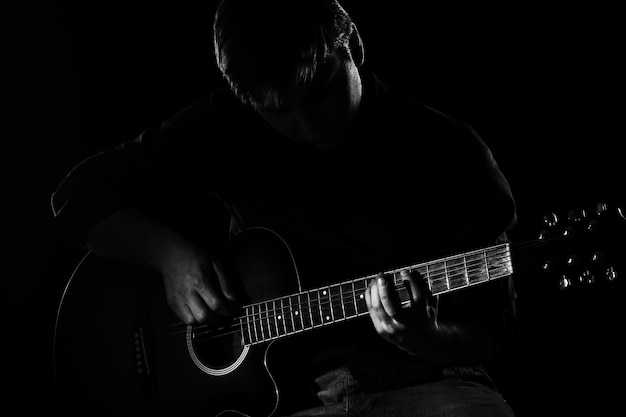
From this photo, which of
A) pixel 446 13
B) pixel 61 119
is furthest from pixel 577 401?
pixel 61 119

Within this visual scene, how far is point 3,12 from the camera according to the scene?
1.92m

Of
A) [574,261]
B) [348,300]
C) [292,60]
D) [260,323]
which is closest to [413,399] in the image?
[348,300]

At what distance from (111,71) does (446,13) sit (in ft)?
3.58

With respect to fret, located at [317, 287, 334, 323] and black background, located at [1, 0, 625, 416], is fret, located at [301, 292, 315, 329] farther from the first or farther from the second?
black background, located at [1, 0, 625, 416]

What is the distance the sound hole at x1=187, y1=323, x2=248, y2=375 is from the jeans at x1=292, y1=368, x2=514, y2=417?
21cm

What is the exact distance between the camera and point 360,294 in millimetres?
1407

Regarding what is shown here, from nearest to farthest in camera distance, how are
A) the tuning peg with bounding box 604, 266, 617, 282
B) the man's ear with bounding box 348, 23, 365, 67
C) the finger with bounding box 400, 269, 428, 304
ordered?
the tuning peg with bounding box 604, 266, 617, 282 < the finger with bounding box 400, 269, 428, 304 < the man's ear with bounding box 348, 23, 365, 67

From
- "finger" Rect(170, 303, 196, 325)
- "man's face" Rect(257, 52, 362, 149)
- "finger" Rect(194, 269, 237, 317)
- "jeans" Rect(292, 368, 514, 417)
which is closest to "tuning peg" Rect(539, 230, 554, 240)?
"jeans" Rect(292, 368, 514, 417)

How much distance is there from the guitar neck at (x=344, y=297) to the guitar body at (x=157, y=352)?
0.13ft

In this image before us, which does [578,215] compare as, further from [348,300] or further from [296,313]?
[296,313]

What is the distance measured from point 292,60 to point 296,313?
59 cm

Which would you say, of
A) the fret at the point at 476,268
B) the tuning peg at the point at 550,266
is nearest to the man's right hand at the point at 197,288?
the fret at the point at 476,268

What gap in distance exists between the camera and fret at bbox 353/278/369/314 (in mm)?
1405

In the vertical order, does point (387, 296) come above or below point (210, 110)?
below
